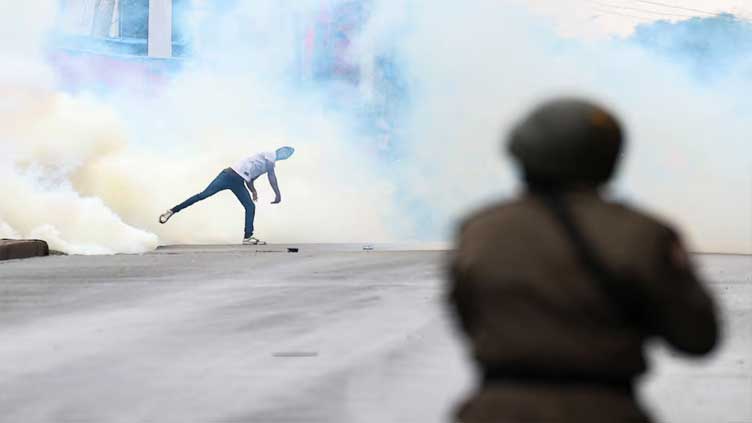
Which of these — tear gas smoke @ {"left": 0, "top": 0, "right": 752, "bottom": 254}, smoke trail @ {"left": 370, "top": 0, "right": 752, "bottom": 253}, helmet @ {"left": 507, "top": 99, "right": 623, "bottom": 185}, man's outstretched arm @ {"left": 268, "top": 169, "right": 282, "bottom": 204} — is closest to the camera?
helmet @ {"left": 507, "top": 99, "right": 623, "bottom": 185}

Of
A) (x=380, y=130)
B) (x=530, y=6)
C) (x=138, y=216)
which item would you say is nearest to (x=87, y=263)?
(x=138, y=216)

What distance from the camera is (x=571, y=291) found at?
2.80 m

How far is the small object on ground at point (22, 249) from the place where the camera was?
770 inches

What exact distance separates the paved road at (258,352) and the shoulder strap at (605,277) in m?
4.61

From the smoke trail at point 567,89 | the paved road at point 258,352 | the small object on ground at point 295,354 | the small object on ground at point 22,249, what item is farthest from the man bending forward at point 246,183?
the small object on ground at point 295,354

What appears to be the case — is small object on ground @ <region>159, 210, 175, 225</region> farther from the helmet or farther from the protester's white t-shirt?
the helmet

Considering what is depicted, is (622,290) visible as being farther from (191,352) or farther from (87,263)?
(87,263)

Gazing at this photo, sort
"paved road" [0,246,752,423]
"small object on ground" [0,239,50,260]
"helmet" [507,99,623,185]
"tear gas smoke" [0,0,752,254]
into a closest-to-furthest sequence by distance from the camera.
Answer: "helmet" [507,99,623,185] → "paved road" [0,246,752,423] → "small object on ground" [0,239,50,260] → "tear gas smoke" [0,0,752,254]

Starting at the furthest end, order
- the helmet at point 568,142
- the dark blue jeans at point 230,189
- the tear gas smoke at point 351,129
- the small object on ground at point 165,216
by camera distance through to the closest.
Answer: the dark blue jeans at point 230,189, the small object on ground at point 165,216, the tear gas smoke at point 351,129, the helmet at point 568,142

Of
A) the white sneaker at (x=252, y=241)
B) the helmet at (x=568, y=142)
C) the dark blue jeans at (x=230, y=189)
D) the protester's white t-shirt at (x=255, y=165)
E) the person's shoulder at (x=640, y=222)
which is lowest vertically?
the white sneaker at (x=252, y=241)

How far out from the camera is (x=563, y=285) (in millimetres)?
2801

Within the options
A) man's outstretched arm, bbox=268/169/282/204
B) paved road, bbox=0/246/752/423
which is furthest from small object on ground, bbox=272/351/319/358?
man's outstretched arm, bbox=268/169/282/204

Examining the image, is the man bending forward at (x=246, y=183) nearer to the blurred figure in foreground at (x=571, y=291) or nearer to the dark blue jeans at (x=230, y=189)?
the dark blue jeans at (x=230, y=189)

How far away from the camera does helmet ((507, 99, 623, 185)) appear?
288cm
